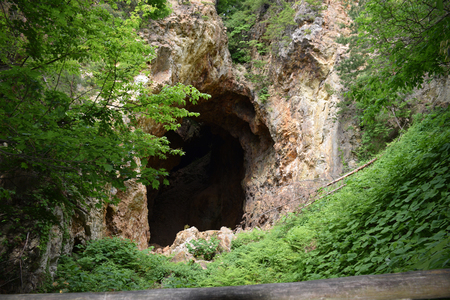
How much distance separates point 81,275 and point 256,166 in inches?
484

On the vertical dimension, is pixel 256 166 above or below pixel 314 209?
above

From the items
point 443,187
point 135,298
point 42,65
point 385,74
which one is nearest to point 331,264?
point 443,187

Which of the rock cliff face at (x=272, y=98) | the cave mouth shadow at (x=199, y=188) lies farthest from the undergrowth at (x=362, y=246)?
the cave mouth shadow at (x=199, y=188)

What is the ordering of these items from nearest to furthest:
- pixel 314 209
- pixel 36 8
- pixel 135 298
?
pixel 135 298 → pixel 36 8 → pixel 314 209

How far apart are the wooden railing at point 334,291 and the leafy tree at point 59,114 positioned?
1.52 meters

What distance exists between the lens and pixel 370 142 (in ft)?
34.9

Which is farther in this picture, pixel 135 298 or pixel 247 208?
pixel 247 208

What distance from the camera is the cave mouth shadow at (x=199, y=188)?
20406 millimetres

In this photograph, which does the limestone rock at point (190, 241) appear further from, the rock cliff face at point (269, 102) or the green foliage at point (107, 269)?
the rock cliff face at point (269, 102)

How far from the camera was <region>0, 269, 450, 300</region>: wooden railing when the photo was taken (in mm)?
1504

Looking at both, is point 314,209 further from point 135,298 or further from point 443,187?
point 135,298

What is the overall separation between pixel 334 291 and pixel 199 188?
22.3 metres

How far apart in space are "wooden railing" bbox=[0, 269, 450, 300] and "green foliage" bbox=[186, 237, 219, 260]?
24.2 ft

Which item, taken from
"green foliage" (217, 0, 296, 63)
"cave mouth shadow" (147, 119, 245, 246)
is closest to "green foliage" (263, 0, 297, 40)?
"green foliage" (217, 0, 296, 63)
